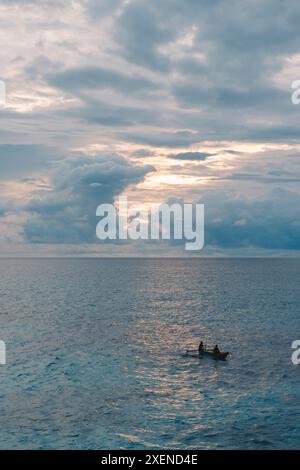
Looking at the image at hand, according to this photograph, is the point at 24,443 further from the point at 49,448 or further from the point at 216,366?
the point at 216,366

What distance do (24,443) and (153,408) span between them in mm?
13785

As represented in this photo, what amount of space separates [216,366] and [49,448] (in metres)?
30.6

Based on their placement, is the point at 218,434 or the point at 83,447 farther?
the point at 218,434

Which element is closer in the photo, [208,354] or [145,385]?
[145,385]

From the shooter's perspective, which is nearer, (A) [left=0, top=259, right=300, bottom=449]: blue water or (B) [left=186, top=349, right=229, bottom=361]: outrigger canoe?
(A) [left=0, top=259, right=300, bottom=449]: blue water

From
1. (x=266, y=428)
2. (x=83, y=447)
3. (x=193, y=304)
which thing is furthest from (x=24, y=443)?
(x=193, y=304)

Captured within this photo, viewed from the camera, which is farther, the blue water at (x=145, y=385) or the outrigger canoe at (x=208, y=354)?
the outrigger canoe at (x=208, y=354)

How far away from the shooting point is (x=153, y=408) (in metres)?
44.5

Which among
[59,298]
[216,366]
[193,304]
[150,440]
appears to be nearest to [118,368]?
[216,366]

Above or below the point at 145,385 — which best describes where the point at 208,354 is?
above

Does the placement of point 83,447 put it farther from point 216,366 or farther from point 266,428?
point 216,366

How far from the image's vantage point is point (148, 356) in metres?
65.1
